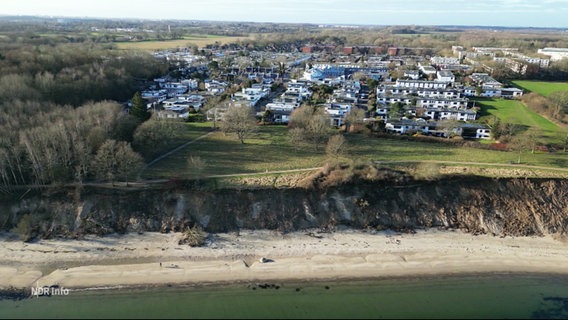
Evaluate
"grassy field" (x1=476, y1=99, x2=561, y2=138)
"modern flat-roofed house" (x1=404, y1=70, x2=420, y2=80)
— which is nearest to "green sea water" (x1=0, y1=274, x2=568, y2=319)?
"grassy field" (x1=476, y1=99, x2=561, y2=138)

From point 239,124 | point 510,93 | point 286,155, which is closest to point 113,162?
point 239,124

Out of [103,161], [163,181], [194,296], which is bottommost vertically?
[194,296]

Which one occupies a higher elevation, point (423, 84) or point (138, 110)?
point (138, 110)

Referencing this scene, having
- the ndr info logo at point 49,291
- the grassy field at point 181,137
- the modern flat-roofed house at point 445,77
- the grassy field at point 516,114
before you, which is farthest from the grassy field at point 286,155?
the modern flat-roofed house at point 445,77

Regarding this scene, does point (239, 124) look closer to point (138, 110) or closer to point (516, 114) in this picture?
point (138, 110)

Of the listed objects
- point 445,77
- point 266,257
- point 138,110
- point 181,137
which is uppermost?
point 138,110

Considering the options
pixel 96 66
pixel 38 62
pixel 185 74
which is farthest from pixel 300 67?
pixel 38 62

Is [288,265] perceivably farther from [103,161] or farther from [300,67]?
[300,67]
